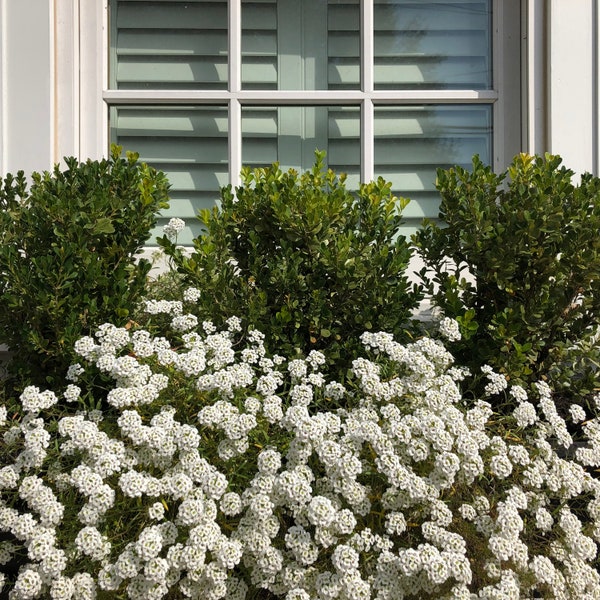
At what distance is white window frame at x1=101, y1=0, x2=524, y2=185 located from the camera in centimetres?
301

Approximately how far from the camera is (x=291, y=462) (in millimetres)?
1793

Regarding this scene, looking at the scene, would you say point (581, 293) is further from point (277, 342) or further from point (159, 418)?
point (159, 418)

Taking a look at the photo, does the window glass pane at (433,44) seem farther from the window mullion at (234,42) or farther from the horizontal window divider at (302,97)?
the window mullion at (234,42)

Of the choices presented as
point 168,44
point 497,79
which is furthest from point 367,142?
point 168,44

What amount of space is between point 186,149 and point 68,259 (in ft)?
3.98

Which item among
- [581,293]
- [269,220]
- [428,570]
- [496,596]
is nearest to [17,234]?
[269,220]

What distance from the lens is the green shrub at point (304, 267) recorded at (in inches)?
87.5

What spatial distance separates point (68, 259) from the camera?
2094 millimetres

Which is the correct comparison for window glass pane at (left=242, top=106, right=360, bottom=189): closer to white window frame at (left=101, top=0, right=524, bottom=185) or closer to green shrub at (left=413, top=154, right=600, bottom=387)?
white window frame at (left=101, top=0, right=524, bottom=185)

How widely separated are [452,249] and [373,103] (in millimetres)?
1096

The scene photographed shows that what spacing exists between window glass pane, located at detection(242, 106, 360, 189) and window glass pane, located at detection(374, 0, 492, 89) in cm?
31

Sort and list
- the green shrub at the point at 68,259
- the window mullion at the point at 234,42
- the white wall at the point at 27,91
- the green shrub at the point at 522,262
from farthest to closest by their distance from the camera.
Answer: the window mullion at the point at 234,42 < the white wall at the point at 27,91 < the green shrub at the point at 522,262 < the green shrub at the point at 68,259

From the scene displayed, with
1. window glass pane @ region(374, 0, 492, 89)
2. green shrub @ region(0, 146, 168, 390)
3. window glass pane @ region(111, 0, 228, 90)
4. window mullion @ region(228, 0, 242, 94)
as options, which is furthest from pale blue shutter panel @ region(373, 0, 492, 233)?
green shrub @ region(0, 146, 168, 390)

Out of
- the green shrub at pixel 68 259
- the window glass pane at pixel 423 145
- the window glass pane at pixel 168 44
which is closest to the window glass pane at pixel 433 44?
the window glass pane at pixel 423 145
